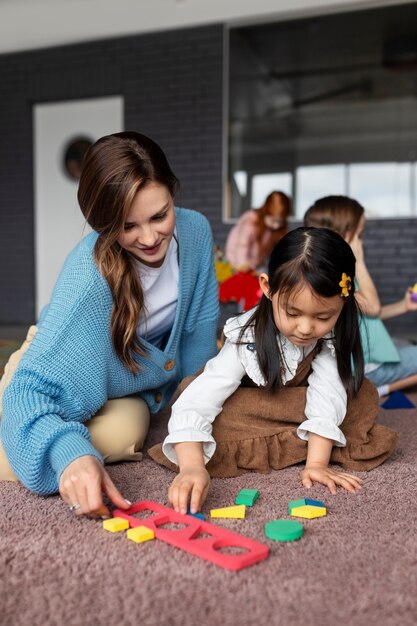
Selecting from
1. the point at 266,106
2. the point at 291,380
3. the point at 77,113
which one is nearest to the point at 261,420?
the point at 291,380

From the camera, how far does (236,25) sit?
4688mm

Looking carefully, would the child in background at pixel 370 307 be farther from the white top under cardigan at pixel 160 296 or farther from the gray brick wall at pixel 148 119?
the gray brick wall at pixel 148 119

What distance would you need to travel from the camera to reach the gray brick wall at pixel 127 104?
4840 millimetres

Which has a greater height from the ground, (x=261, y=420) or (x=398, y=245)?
(x=398, y=245)

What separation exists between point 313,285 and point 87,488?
0.53 metres

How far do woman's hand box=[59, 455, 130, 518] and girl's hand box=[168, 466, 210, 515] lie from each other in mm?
80

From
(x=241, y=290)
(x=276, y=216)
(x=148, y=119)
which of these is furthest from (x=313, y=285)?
(x=148, y=119)

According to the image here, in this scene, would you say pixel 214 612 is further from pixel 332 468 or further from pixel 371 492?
pixel 332 468

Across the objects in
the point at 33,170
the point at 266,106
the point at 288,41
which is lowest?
the point at 33,170

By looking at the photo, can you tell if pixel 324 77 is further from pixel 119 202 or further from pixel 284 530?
pixel 284 530

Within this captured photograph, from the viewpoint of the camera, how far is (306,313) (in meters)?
1.23

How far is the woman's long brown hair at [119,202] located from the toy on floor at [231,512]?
0.41 metres

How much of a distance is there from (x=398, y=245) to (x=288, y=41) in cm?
160

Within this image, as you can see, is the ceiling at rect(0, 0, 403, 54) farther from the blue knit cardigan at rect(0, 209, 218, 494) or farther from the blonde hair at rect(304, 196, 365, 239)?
the blue knit cardigan at rect(0, 209, 218, 494)
